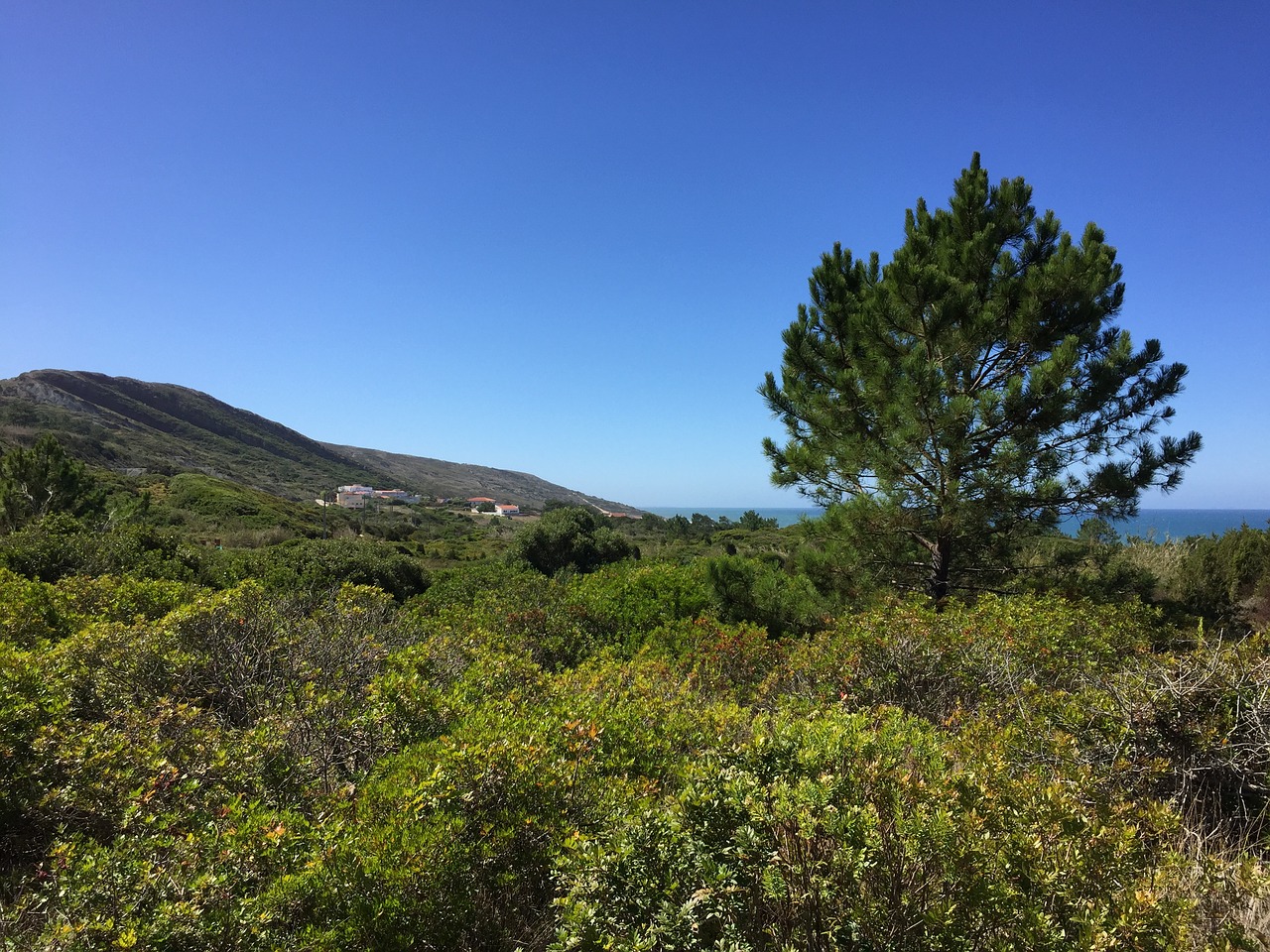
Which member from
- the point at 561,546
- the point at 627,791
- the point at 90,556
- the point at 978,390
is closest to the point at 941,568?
the point at 978,390

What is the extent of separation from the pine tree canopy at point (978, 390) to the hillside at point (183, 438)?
76512 mm

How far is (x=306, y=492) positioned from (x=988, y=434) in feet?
317

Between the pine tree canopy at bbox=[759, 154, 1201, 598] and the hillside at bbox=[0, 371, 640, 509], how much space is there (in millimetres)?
76512

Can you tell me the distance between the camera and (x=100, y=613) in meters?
5.44

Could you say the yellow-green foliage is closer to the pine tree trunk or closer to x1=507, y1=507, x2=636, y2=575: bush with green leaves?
the pine tree trunk

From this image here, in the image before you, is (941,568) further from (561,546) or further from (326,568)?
(561,546)

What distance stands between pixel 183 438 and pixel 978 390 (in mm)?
122171

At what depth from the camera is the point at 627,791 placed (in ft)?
8.18

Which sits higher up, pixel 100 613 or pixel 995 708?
pixel 995 708

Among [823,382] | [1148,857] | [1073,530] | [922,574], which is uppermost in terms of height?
[823,382]

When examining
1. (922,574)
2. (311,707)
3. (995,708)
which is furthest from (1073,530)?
(311,707)

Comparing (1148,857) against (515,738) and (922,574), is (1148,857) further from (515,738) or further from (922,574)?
(922,574)

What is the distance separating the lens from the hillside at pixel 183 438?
6988 centimetres

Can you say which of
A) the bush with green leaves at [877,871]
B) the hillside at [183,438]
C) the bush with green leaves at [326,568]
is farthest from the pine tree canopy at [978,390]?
the hillside at [183,438]
